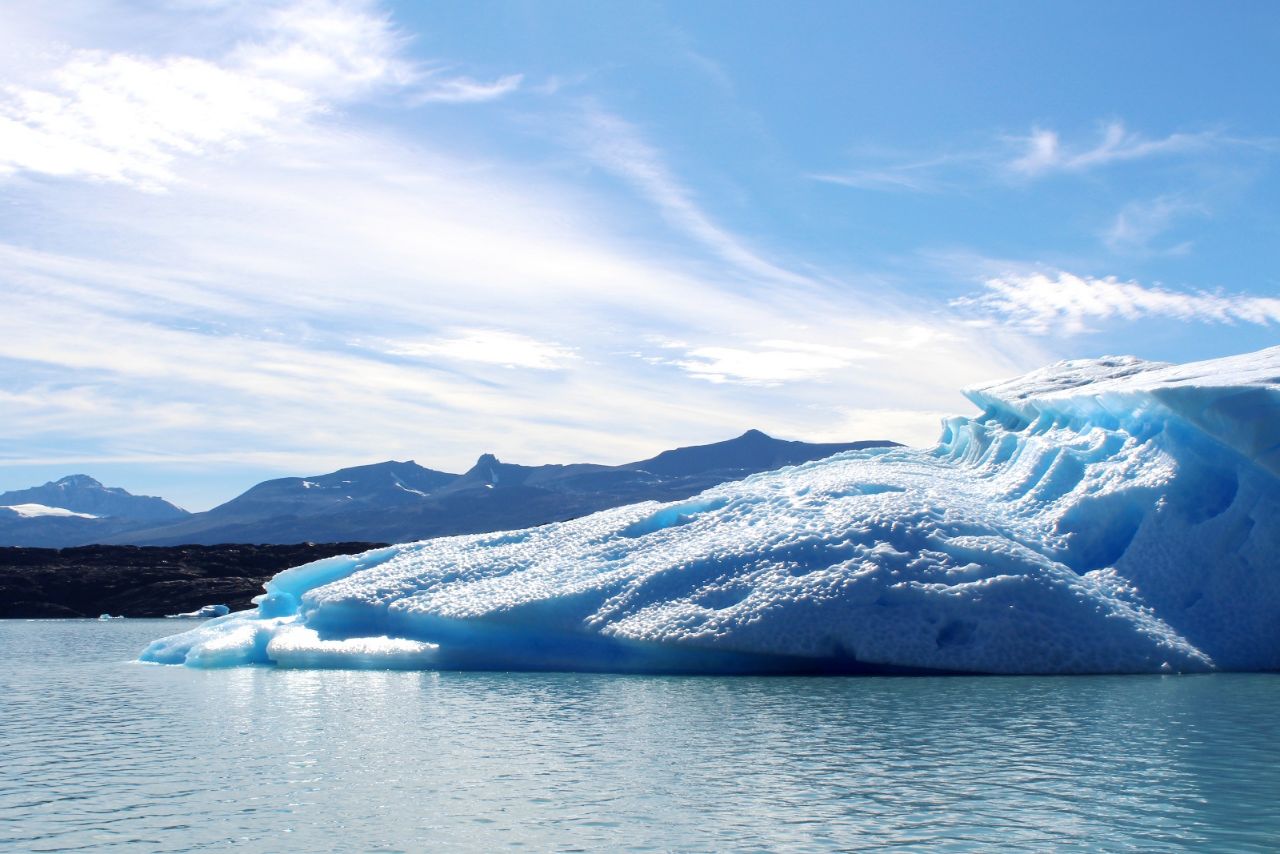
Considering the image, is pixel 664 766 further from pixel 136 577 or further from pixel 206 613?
pixel 136 577

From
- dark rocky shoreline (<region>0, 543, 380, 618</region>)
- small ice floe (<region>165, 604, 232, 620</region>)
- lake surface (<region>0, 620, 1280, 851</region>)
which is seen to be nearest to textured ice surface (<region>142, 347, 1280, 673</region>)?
lake surface (<region>0, 620, 1280, 851</region>)

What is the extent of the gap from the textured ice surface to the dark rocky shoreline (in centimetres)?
3714

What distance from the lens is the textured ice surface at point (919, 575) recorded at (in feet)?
44.9

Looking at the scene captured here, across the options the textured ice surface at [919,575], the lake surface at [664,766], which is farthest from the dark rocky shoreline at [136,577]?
the lake surface at [664,766]

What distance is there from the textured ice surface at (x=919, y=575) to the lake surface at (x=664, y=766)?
672mm

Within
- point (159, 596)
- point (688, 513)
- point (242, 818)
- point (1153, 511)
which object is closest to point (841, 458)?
point (688, 513)

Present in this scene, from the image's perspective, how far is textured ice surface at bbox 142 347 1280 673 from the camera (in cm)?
1370

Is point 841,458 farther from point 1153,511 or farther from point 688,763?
point 688,763

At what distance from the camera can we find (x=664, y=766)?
8.54 meters

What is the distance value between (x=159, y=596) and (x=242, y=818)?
5083cm

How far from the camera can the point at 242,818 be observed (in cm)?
716

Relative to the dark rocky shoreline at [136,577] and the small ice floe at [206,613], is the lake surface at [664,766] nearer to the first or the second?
the small ice floe at [206,613]

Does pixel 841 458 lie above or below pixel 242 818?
above

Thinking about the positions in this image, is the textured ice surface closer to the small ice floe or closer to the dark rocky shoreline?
the small ice floe
